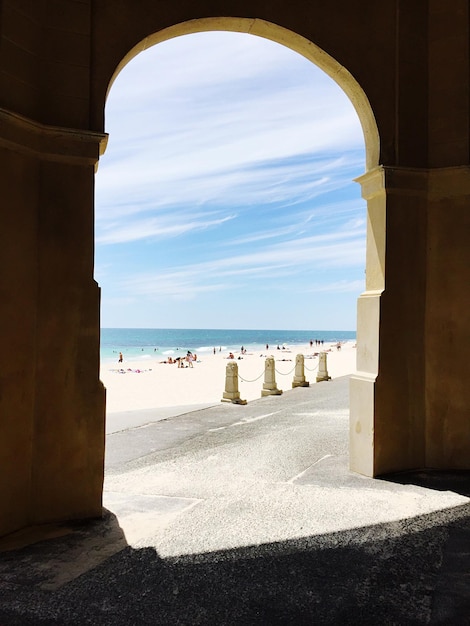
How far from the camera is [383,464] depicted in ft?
20.7

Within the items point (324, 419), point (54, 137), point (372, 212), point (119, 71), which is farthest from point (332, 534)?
point (324, 419)

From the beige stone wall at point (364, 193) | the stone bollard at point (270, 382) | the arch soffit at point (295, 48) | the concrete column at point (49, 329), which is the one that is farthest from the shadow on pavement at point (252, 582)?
the stone bollard at point (270, 382)

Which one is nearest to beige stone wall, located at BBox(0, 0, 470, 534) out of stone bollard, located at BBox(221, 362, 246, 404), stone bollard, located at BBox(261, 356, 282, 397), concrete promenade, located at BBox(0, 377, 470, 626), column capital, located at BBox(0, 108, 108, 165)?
column capital, located at BBox(0, 108, 108, 165)

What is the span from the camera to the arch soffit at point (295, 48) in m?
5.64

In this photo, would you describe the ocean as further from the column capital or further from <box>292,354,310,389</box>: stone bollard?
the column capital

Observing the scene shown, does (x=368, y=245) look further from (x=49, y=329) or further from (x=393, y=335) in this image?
(x=49, y=329)

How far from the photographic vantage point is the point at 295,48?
6328 millimetres

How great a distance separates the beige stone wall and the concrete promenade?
624 millimetres

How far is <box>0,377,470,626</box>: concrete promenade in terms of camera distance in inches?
132

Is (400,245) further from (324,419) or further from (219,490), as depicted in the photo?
(324,419)

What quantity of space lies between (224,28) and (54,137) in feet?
8.06

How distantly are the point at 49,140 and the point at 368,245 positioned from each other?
3.96 m

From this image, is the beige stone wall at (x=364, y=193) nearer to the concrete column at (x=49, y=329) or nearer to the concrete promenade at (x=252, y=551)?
the concrete column at (x=49, y=329)

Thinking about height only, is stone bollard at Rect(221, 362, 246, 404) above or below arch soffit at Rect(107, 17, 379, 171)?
below
